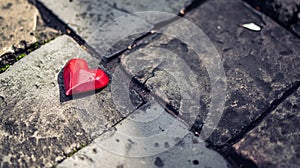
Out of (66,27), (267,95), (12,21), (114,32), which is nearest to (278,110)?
(267,95)

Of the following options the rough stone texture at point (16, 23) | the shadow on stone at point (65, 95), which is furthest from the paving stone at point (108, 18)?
the shadow on stone at point (65, 95)

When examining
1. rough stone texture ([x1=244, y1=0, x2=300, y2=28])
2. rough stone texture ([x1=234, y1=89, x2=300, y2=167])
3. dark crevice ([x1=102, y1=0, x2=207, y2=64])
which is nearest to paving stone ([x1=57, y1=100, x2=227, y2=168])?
rough stone texture ([x1=234, y1=89, x2=300, y2=167])

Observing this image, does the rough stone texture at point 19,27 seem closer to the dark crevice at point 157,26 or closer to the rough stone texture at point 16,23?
the rough stone texture at point 16,23

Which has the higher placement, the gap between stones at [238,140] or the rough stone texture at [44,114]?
the rough stone texture at [44,114]

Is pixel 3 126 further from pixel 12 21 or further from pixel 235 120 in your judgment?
pixel 235 120

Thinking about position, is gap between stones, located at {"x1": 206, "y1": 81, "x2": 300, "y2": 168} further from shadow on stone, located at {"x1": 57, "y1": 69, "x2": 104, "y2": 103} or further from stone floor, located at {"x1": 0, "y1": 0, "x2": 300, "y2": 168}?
shadow on stone, located at {"x1": 57, "y1": 69, "x2": 104, "y2": 103}
